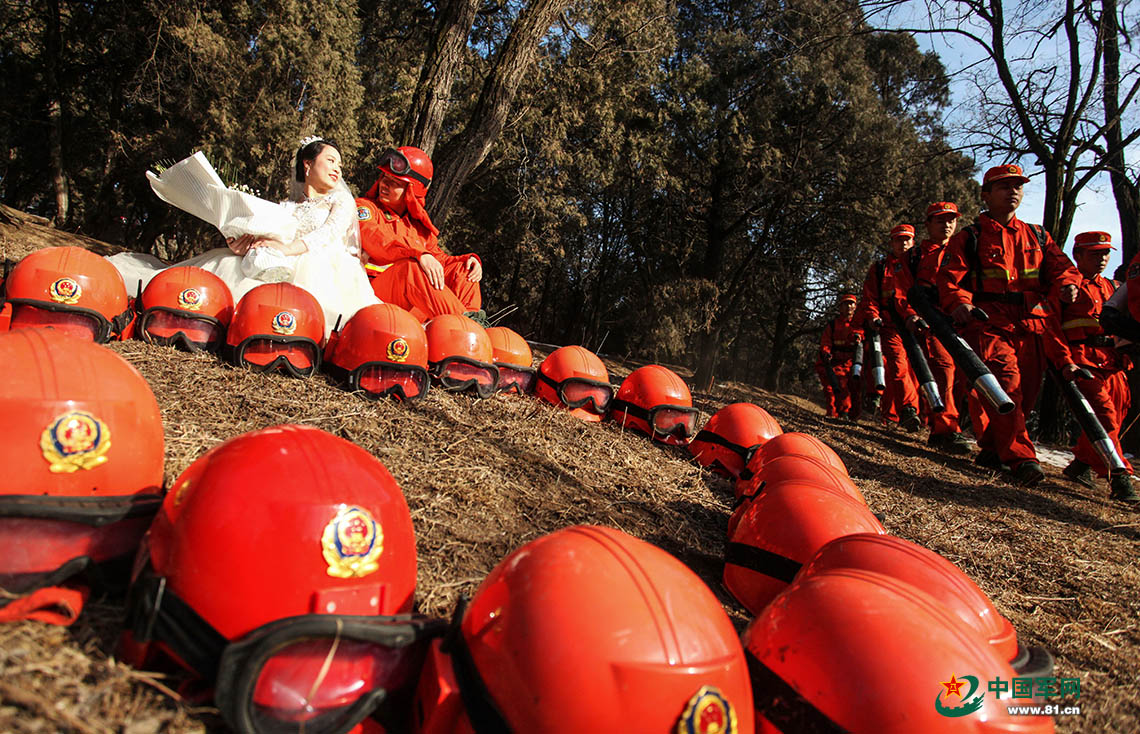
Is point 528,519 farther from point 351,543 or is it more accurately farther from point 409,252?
point 409,252

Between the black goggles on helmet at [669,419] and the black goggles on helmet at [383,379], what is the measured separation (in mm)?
1760

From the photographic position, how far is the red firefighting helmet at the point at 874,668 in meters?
1.50

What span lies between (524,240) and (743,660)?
50.0 feet

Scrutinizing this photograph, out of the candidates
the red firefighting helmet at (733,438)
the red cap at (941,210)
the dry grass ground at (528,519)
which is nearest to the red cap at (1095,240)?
the red cap at (941,210)

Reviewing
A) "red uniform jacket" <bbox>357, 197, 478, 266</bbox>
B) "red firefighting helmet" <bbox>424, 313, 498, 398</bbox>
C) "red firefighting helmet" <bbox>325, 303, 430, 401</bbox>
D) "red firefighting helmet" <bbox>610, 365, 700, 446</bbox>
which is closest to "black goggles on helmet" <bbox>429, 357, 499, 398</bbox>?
"red firefighting helmet" <bbox>424, 313, 498, 398</bbox>

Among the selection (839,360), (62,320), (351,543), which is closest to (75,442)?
(351,543)

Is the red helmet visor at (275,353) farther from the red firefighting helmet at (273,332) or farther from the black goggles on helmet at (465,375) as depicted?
the black goggles on helmet at (465,375)

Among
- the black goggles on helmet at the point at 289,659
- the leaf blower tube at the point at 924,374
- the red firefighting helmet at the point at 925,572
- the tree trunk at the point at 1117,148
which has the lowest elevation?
the black goggles on helmet at the point at 289,659

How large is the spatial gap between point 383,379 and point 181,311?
138 cm

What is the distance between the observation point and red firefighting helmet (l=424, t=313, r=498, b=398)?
174 inches

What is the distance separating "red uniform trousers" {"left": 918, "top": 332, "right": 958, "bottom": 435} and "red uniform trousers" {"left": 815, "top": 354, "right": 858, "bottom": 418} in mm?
2278

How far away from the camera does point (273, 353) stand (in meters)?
3.97

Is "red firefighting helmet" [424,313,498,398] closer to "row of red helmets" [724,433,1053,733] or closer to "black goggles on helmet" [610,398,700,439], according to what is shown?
"black goggles on helmet" [610,398,700,439]

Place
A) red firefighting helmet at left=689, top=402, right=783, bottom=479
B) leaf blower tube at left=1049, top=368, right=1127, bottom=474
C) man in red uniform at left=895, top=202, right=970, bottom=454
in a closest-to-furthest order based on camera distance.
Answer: red firefighting helmet at left=689, top=402, right=783, bottom=479 < leaf blower tube at left=1049, top=368, right=1127, bottom=474 < man in red uniform at left=895, top=202, right=970, bottom=454
